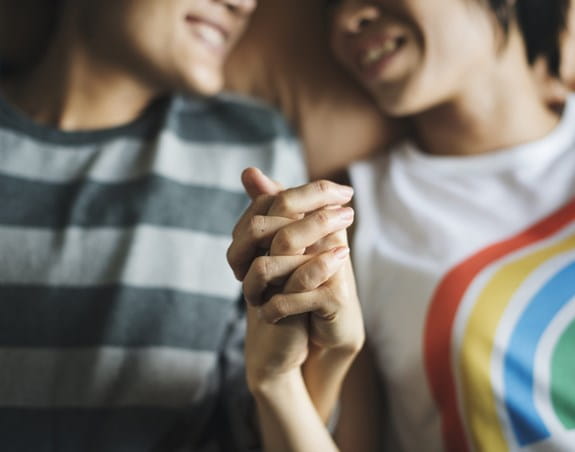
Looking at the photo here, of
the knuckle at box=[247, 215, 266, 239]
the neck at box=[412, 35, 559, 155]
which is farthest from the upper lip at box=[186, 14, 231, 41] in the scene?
the knuckle at box=[247, 215, 266, 239]

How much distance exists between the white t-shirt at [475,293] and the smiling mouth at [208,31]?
0.30 metres

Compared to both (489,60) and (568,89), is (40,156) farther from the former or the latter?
(568,89)

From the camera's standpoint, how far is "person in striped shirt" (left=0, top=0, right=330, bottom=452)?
2.33 feet

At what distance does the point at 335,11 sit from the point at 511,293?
1.54 feet

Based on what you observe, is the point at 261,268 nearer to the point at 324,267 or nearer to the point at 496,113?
the point at 324,267

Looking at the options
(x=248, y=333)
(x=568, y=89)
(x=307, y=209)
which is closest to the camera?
(x=307, y=209)

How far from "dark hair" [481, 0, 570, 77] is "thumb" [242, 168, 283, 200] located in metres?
0.49

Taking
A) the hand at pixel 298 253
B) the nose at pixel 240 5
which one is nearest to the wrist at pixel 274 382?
the hand at pixel 298 253

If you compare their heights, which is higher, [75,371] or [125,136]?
[125,136]

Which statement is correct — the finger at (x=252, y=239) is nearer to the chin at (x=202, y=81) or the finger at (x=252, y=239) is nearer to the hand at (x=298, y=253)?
the hand at (x=298, y=253)

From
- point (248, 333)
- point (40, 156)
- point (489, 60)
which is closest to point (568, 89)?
point (489, 60)

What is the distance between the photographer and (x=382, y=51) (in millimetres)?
771

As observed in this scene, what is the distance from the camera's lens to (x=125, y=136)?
2.75 ft

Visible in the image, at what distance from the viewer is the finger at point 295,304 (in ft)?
1.59
